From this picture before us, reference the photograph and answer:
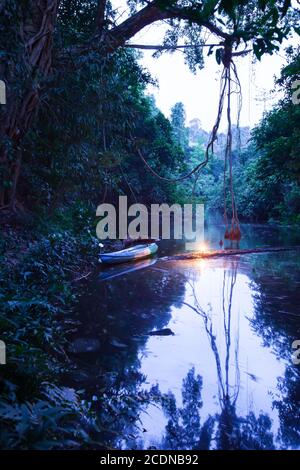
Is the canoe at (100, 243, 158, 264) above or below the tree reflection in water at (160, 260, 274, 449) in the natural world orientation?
above

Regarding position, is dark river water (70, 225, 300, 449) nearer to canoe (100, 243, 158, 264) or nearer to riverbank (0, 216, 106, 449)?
riverbank (0, 216, 106, 449)

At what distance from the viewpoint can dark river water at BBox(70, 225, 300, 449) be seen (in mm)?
3520

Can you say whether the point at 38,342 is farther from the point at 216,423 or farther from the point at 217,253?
the point at 217,253

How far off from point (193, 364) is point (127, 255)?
314 inches

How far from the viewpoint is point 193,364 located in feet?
16.4

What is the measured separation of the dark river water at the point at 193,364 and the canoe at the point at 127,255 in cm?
171

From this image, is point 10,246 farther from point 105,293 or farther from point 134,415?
point 134,415

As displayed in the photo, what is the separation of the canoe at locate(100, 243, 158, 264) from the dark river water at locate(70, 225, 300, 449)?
5.61ft

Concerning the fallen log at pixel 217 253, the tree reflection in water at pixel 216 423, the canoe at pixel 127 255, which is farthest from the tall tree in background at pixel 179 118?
the tree reflection in water at pixel 216 423

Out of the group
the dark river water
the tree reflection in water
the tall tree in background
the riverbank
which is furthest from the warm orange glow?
the tall tree in background

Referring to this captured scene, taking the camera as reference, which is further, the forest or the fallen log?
the fallen log

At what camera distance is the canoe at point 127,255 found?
38.4ft

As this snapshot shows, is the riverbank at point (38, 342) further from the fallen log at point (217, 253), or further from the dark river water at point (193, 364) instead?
the fallen log at point (217, 253)

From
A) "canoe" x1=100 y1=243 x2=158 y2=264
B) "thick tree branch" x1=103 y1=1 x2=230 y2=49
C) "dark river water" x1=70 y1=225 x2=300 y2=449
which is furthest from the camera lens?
"canoe" x1=100 y1=243 x2=158 y2=264
